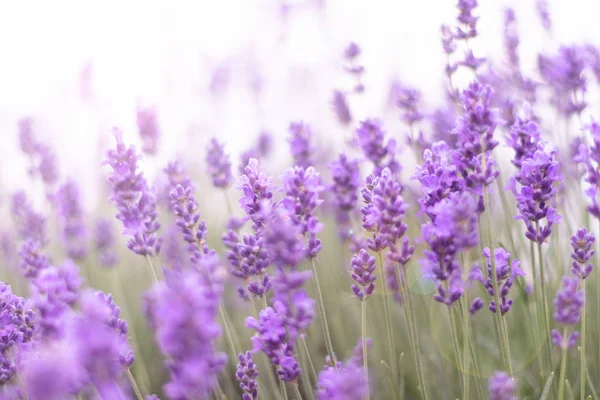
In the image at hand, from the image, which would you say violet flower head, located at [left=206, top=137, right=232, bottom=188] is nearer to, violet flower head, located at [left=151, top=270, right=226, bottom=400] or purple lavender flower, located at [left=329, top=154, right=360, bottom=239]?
purple lavender flower, located at [left=329, top=154, right=360, bottom=239]

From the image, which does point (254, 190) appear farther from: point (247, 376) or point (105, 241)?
point (105, 241)

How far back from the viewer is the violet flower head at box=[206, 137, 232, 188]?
291cm

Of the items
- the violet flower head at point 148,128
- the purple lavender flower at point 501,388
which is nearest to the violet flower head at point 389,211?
the purple lavender flower at point 501,388

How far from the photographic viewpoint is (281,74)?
7730 millimetres

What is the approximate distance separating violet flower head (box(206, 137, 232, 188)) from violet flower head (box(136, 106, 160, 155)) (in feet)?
1.32

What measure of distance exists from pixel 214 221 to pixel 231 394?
2.61 meters

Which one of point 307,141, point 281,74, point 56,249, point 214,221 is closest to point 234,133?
point 281,74

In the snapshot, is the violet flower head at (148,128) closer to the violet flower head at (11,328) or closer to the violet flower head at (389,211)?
the violet flower head at (11,328)

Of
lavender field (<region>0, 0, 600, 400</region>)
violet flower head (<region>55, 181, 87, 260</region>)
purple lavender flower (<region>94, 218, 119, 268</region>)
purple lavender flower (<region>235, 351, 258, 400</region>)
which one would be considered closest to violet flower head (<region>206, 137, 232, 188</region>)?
lavender field (<region>0, 0, 600, 400</region>)

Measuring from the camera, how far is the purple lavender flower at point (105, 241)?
358 cm

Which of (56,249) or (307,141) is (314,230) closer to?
(307,141)

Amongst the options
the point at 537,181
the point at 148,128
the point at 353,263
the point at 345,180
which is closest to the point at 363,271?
the point at 353,263

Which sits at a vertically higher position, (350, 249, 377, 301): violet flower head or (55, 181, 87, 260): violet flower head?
(55, 181, 87, 260): violet flower head

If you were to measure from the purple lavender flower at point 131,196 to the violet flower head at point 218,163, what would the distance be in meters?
0.79
